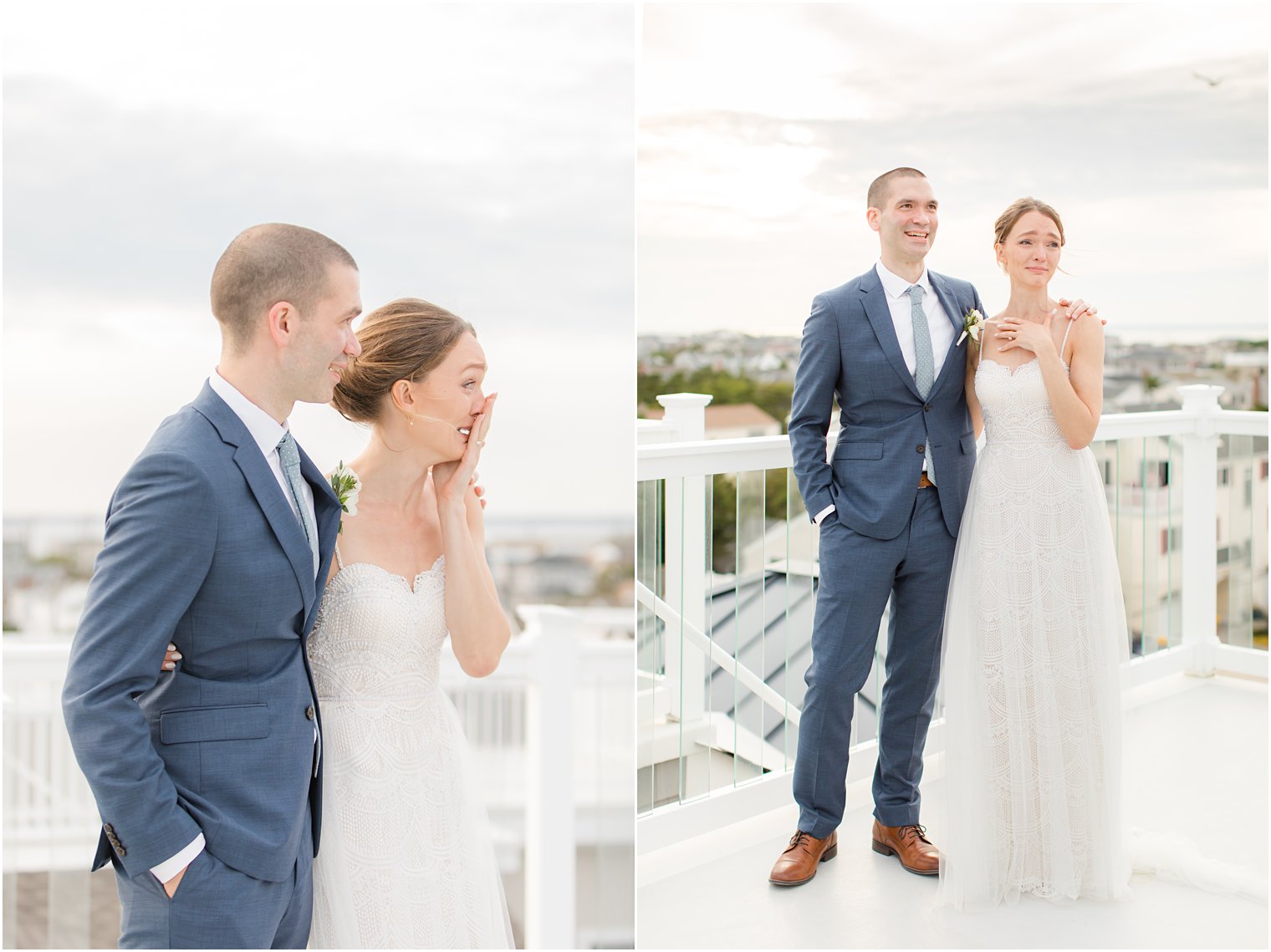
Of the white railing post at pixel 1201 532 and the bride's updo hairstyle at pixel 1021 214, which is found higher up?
the bride's updo hairstyle at pixel 1021 214

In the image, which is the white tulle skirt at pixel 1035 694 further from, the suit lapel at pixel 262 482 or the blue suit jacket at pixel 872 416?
the suit lapel at pixel 262 482

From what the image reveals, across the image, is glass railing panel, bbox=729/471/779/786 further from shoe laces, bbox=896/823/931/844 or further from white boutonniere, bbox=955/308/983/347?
white boutonniere, bbox=955/308/983/347

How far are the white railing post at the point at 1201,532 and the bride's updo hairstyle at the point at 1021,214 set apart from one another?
7.81 feet

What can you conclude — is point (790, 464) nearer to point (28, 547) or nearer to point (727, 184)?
point (727, 184)

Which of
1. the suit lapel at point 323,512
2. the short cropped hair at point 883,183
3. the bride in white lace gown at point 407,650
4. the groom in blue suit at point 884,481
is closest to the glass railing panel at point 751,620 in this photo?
the groom in blue suit at point 884,481

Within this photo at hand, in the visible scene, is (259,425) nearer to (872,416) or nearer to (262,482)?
(262,482)

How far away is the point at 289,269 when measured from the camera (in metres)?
1.37

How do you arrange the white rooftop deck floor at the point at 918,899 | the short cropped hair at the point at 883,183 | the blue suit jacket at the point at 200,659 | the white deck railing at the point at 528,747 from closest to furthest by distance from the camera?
the blue suit jacket at the point at 200,659, the white rooftop deck floor at the point at 918,899, the short cropped hair at the point at 883,183, the white deck railing at the point at 528,747

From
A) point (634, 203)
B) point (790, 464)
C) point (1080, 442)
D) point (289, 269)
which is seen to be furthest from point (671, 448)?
point (289, 269)

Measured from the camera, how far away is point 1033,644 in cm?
255

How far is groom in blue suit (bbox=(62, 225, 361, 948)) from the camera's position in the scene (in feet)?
3.99

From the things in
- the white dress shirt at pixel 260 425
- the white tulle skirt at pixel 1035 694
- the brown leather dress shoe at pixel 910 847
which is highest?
the white dress shirt at pixel 260 425

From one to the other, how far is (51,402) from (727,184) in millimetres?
3930

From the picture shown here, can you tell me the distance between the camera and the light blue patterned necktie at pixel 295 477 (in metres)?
1.41
